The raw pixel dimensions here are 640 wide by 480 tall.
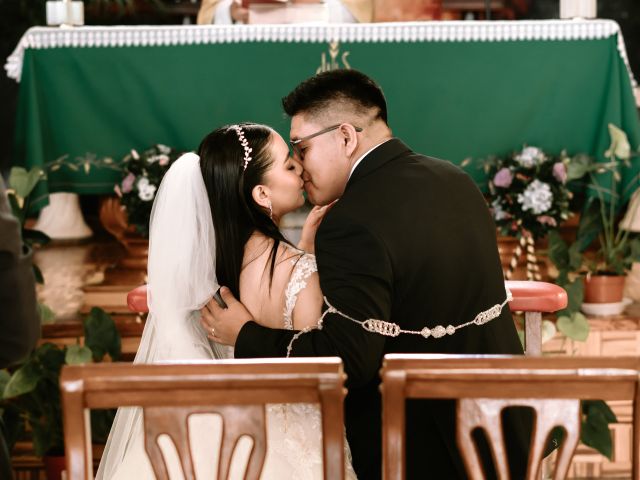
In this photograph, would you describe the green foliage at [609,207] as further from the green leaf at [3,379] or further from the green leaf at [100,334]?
the green leaf at [3,379]

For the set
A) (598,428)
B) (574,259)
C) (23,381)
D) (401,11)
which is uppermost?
(401,11)

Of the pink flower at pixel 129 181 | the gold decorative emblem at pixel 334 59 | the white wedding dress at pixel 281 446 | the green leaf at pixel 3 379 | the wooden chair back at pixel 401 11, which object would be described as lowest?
the green leaf at pixel 3 379

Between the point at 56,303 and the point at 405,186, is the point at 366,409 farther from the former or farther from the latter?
the point at 56,303

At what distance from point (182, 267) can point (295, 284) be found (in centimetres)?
35

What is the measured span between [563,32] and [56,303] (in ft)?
9.83

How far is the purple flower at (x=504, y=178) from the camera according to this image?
4590 millimetres

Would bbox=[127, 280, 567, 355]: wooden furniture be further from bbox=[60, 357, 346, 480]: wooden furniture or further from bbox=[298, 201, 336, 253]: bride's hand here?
bbox=[60, 357, 346, 480]: wooden furniture

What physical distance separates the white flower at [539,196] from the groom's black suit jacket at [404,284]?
1990 mm

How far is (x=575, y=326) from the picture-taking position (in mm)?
4230

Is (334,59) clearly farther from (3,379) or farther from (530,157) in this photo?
(3,379)

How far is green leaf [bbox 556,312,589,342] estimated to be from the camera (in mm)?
4219

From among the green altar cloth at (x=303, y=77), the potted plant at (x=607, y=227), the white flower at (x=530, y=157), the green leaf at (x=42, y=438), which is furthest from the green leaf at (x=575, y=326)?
the green leaf at (x=42, y=438)

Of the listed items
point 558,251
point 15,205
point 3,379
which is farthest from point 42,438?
point 558,251

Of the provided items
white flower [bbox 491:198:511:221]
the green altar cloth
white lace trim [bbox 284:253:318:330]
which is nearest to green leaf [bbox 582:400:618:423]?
white flower [bbox 491:198:511:221]
